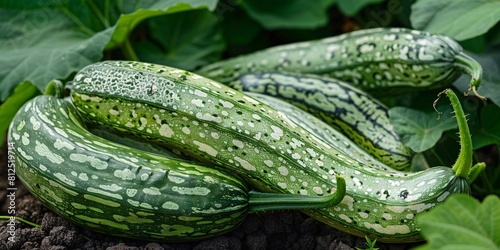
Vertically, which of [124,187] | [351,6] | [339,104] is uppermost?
[351,6]

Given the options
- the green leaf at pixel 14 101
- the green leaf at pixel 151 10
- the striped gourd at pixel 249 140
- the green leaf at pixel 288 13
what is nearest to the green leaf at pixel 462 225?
the striped gourd at pixel 249 140

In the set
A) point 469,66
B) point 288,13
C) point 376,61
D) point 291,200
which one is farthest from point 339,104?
point 288,13

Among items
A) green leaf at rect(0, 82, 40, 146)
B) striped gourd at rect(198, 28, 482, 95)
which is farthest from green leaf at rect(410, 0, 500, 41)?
green leaf at rect(0, 82, 40, 146)

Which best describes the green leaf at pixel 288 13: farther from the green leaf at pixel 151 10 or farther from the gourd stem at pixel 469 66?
the gourd stem at pixel 469 66

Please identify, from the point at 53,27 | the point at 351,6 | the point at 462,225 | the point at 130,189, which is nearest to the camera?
the point at 462,225

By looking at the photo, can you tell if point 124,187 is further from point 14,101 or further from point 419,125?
point 419,125
